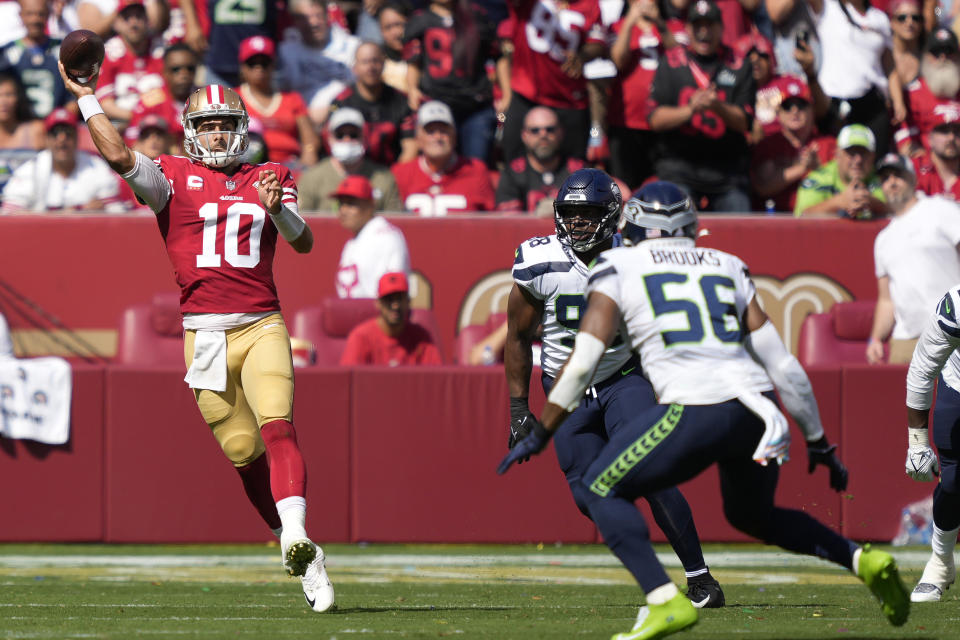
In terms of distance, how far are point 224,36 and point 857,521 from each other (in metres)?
6.79

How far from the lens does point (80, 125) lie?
44.0 feet

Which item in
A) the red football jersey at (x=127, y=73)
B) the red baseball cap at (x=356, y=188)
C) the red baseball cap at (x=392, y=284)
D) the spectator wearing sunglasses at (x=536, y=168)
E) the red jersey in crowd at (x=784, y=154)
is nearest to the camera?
Answer: the red baseball cap at (x=392, y=284)

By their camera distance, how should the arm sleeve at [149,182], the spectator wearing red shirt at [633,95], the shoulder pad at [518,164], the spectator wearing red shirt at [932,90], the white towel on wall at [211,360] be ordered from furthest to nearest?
the spectator wearing red shirt at [932,90] → the spectator wearing red shirt at [633,95] → the shoulder pad at [518,164] → the white towel on wall at [211,360] → the arm sleeve at [149,182]

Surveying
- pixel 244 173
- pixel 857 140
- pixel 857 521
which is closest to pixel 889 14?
pixel 857 140

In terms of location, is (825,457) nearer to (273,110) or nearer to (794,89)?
(794,89)

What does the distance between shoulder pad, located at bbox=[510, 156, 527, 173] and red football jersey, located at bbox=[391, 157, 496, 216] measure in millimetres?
263

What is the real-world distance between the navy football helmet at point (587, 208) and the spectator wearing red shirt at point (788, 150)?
6118 millimetres

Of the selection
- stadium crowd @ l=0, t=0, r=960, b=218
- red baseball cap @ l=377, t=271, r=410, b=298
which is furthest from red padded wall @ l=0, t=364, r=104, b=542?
stadium crowd @ l=0, t=0, r=960, b=218

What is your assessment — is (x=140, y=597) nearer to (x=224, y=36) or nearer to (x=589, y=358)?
(x=589, y=358)

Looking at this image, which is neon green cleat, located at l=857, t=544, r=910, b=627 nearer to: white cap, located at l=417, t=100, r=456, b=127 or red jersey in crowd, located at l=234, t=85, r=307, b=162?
white cap, located at l=417, t=100, r=456, b=127

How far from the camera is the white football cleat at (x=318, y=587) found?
6297mm

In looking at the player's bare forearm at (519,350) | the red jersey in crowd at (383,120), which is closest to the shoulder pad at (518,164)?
the red jersey in crowd at (383,120)

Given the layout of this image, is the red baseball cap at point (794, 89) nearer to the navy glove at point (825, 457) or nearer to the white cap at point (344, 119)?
the white cap at point (344, 119)

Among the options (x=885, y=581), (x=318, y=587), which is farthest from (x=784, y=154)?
(x=885, y=581)
